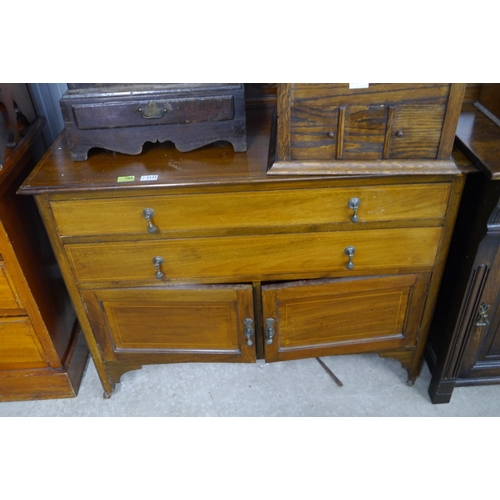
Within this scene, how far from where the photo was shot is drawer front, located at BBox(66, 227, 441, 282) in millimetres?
1311

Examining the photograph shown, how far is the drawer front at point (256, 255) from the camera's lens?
131 centimetres

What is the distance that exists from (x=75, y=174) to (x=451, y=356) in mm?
1274

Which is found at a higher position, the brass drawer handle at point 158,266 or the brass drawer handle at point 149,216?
the brass drawer handle at point 149,216

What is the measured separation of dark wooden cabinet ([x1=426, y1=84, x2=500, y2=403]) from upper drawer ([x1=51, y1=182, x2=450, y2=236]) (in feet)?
0.36

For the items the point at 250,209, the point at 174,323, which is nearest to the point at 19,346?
the point at 174,323

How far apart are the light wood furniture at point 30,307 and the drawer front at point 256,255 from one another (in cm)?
20

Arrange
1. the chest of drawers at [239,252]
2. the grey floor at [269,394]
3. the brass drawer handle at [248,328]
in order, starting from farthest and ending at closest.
→ the grey floor at [269,394]
the brass drawer handle at [248,328]
the chest of drawers at [239,252]

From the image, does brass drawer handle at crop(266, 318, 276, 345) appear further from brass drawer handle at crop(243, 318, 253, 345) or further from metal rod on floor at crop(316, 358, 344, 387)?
metal rod on floor at crop(316, 358, 344, 387)

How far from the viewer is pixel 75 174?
124cm

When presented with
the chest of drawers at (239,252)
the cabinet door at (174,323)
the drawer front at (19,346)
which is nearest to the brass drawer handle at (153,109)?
the chest of drawers at (239,252)

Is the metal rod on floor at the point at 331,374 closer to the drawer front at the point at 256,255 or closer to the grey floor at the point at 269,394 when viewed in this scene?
the grey floor at the point at 269,394


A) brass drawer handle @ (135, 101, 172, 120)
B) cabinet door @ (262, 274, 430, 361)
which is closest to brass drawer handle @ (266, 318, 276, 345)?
cabinet door @ (262, 274, 430, 361)

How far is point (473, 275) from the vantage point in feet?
4.41

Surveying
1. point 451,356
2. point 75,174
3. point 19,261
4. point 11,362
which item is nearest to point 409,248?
point 451,356
